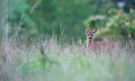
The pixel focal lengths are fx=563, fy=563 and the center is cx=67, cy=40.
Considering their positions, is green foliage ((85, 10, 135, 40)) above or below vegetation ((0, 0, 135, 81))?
below

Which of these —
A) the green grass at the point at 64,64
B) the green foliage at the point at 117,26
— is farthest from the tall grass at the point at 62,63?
the green foliage at the point at 117,26

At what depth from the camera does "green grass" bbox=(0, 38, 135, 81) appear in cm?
989

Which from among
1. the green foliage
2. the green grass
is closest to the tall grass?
the green grass

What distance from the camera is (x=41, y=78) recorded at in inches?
390

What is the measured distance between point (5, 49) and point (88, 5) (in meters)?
33.4

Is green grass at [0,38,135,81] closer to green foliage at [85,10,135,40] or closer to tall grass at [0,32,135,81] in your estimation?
tall grass at [0,32,135,81]

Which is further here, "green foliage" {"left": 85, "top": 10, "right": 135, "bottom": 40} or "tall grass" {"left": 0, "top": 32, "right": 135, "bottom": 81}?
"green foliage" {"left": 85, "top": 10, "right": 135, "bottom": 40}

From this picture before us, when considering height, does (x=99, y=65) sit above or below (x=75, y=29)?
above

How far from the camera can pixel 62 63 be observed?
10.5 metres

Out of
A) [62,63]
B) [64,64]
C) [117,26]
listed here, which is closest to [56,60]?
[62,63]

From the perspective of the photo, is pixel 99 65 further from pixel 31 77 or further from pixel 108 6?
pixel 108 6

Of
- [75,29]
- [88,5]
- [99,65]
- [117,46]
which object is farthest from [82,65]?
[88,5]

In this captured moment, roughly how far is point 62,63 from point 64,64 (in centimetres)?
13

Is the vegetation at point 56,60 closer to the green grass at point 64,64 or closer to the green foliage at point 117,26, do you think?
the green grass at point 64,64
